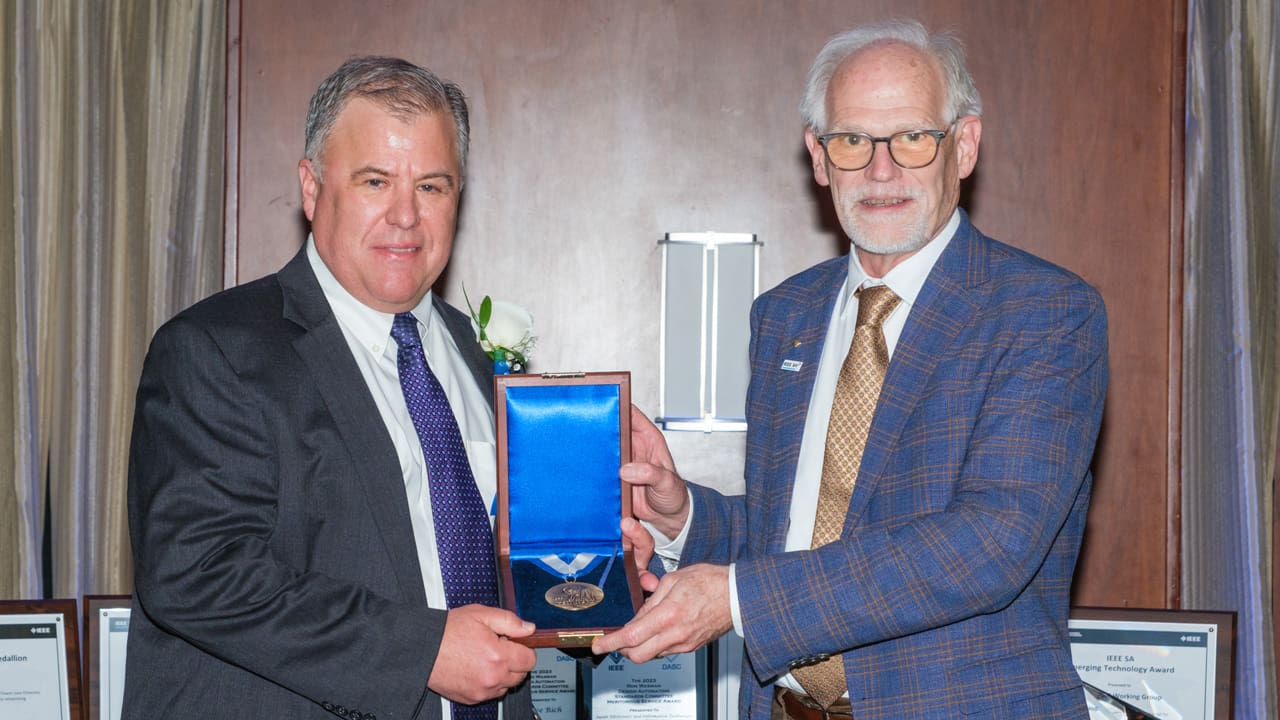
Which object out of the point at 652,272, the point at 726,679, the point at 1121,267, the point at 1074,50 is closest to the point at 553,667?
the point at 726,679

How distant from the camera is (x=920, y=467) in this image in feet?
7.05

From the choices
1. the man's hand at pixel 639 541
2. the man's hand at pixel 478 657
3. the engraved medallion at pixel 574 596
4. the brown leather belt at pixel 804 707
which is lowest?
the brown leather belt at pixel 804 707

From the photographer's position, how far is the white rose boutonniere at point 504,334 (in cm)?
253

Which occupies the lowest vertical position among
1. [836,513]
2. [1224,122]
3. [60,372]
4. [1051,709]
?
[1051,709]

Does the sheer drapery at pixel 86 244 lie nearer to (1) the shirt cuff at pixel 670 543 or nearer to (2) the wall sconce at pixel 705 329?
(2) the wall sconce at pixel 705 329

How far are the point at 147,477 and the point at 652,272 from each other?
1.94 meters

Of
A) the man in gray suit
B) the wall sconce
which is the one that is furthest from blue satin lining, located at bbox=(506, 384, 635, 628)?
the wall sconce

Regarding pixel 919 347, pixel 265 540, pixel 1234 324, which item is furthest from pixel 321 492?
pixel 1234 324

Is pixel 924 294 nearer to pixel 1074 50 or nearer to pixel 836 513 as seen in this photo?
pixel 836 513

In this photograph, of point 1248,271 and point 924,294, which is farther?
Result: point 1248,271

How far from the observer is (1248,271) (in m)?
3.33

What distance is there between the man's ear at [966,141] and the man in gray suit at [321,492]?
1.06 m

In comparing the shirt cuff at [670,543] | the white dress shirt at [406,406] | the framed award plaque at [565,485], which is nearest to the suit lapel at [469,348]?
the white dress shirt at [406,406]

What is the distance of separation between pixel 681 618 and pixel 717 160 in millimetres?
1888
